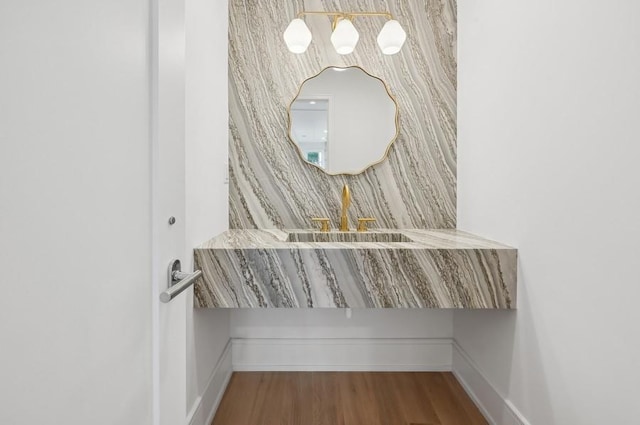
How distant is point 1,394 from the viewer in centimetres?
40

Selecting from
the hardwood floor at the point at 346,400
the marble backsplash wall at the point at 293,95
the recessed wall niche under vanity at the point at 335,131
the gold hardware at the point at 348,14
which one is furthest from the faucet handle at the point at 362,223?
the gold hardware at the point at 348,14

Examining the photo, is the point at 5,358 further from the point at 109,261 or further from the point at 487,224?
the point at 487,224

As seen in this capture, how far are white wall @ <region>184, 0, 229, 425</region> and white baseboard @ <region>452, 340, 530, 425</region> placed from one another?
127 cm

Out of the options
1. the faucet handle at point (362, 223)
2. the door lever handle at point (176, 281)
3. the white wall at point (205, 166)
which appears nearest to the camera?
the door lever handle at point (176, 281)

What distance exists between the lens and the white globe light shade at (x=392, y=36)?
1854 millimetres

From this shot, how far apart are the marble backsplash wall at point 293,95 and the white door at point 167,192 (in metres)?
1.16

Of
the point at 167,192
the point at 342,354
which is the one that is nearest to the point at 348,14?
the point at 167,192

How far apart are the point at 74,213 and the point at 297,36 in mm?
1659

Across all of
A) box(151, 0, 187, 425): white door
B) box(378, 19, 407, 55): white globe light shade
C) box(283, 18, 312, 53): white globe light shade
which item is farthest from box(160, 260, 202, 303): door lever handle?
box(378, 19, 407, 55): white globe light shade

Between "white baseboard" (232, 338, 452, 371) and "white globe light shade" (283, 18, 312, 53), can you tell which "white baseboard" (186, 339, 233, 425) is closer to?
"white baseboard" (232, 338, 452, 371)

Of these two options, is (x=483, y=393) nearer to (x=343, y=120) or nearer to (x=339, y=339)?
(x=339, y=339)

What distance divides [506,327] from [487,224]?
474 millimetres

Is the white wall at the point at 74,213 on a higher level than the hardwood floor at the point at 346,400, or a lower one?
higher

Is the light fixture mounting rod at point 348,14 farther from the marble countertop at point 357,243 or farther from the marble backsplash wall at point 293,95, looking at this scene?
the marble countertop at point 357,243
